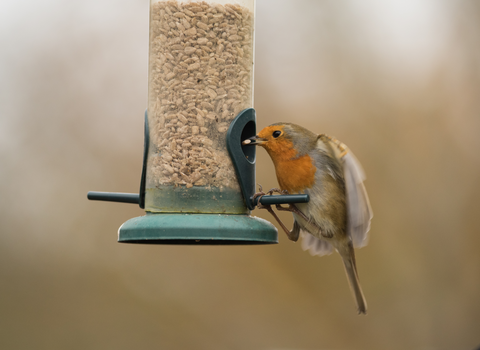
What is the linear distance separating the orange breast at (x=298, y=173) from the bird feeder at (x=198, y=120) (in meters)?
0.43

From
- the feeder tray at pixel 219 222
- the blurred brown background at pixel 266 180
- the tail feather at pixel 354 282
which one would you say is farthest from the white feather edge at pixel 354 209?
the blurred brown background at pixel 266 180

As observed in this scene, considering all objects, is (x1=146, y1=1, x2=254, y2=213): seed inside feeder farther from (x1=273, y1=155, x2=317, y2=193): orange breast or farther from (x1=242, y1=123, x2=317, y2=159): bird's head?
(x1=273, y1=155, x2=317, y2=193): orange breast

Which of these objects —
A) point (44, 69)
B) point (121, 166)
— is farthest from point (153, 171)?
point (44, 69)

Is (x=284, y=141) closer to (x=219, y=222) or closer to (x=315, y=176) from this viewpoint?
(x=315, y=176)

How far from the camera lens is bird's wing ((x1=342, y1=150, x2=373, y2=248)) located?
4816mm

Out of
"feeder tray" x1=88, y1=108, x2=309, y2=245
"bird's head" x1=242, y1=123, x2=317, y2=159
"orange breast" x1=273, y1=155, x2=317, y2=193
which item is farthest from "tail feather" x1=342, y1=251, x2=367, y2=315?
"feeder tray" x1=88, y1=108, x2=309, y2=245

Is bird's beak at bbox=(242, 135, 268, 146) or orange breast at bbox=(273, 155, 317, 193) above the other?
bird's beak at bbox=(242, 135, 268, 146)

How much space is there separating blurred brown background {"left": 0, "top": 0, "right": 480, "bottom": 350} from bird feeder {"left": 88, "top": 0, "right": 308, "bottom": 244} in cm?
429

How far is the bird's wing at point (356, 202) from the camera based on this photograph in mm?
4816

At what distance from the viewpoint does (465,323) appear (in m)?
9.55

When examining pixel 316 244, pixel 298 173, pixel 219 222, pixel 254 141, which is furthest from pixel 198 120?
pixel 316 244

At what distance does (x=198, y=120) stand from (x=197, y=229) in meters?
0.89

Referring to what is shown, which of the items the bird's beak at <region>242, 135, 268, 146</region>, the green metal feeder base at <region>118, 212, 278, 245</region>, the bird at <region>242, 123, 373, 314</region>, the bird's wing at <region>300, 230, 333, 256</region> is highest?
the bird's beak at <region>242, 135, 268, 146</region>

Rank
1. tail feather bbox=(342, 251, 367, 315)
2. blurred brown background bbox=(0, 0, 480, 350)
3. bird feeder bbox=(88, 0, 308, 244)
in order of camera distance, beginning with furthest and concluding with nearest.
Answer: blurred brown background bbox=(0, 0, 480, 350), tail feather bbox=(342, 251, 367, 315), bird feeder bbox=(88, 0, 308, 244)
